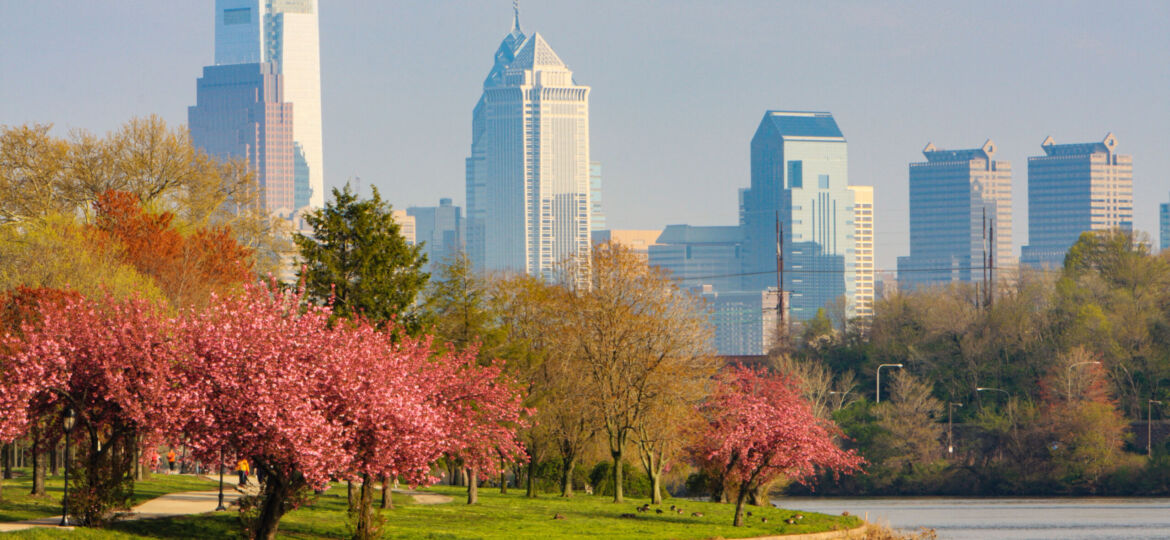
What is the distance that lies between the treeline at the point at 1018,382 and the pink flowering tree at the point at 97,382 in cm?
7812

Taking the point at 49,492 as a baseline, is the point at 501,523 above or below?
below

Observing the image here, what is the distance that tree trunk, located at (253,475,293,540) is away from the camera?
110 ft

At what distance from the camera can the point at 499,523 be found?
4272 cm

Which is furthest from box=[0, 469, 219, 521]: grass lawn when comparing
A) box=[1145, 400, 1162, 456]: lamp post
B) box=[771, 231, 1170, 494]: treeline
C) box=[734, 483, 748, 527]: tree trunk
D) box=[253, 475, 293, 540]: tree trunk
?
box=[1145, 400, 1162, 456]: lamp post

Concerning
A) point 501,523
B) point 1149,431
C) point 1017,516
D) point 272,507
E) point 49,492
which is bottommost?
point 1017,516

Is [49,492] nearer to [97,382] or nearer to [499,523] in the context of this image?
[97,382]

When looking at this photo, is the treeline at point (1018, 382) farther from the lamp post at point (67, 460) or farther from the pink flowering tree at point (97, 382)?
the pink flowering tree at point (97, 382)

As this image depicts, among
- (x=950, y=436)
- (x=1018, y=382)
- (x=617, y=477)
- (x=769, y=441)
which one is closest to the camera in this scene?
(x=769, y=441)

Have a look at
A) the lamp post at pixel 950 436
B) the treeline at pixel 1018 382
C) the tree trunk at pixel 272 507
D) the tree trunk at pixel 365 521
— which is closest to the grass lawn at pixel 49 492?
the tree trunk at pixel 272 507

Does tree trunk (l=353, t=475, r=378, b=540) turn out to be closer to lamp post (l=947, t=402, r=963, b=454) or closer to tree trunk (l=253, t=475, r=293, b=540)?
tree trunk (l=253, t=475, r=293, b=540)

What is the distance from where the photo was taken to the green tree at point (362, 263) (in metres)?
43.8

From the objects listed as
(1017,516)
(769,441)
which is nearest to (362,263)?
(769,441)

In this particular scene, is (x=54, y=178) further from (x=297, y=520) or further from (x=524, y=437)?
(x=297, y=520)

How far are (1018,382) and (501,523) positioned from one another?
8869 centimetres
